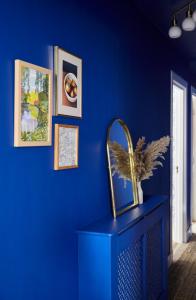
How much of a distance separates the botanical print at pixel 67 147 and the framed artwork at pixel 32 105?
132mm

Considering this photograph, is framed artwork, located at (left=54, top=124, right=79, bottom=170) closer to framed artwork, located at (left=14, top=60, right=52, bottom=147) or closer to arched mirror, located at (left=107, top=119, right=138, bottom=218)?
framed artwork, located at (left=14, top=60, right=52, bottom=147)

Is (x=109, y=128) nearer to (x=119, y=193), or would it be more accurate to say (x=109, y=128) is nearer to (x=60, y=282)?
(x=119, y=193)

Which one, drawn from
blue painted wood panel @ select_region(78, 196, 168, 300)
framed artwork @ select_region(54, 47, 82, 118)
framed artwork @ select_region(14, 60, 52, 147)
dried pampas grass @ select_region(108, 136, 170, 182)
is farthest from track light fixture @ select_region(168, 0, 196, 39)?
framed artwork @ select_region(14, 60, 52, 147)

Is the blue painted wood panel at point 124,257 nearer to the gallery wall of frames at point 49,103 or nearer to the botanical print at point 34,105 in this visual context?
the gallery wall of frames at point 49,103

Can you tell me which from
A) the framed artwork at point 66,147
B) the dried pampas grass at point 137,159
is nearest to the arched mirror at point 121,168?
the dried pampas grass at point 137,159

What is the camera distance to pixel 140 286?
2484mm

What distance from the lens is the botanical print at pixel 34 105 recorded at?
158 centimetres

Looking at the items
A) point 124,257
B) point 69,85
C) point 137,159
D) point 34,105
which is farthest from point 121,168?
point 34,105

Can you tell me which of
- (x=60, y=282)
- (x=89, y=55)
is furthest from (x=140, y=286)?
(x=89, y=55)

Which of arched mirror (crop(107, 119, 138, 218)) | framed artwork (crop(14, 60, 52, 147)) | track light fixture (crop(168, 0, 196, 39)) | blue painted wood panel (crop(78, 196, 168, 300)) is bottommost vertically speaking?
blue painted wood panel (crop(78, 196, 168, 300))

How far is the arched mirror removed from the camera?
8.25ft

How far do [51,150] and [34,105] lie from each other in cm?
27

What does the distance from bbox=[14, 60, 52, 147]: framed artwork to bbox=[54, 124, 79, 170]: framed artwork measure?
0.29 ft

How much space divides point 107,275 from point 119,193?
73cm
